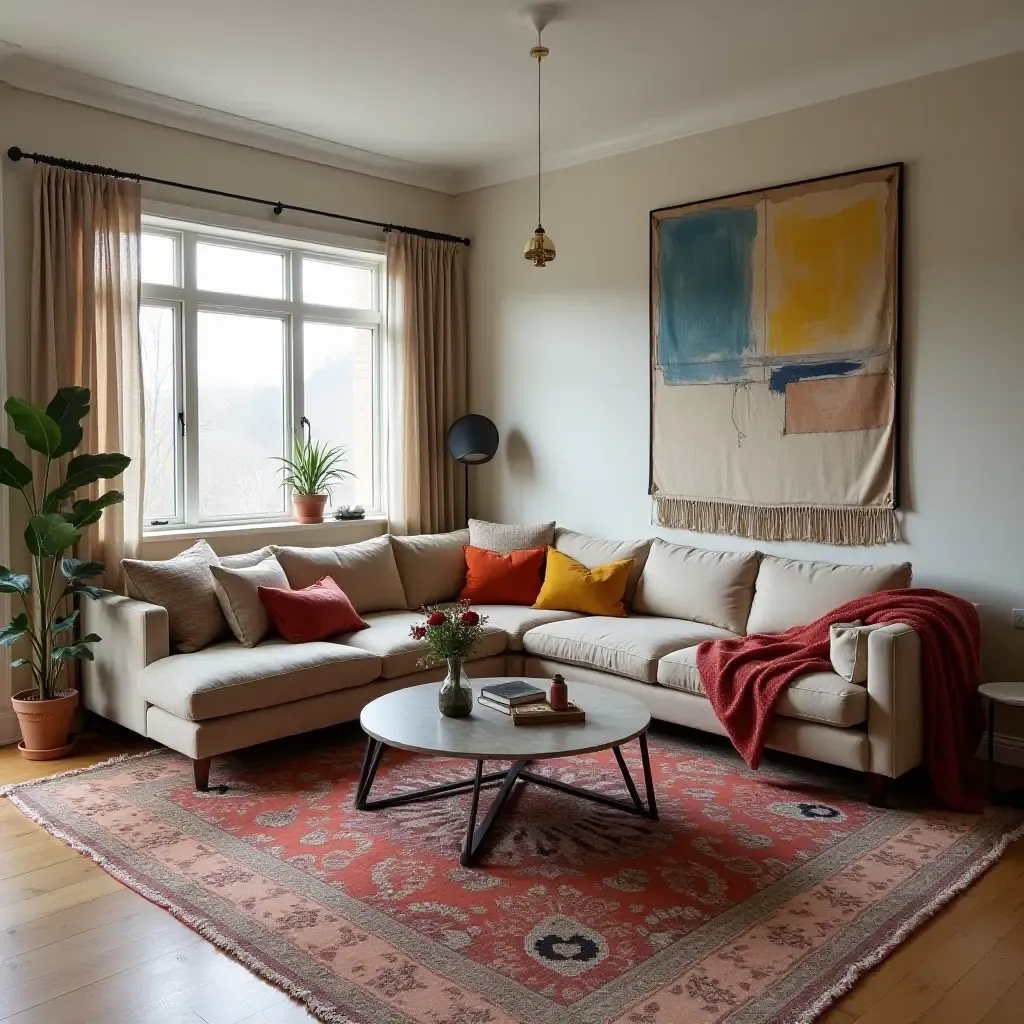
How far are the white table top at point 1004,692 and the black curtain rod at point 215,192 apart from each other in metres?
4.08

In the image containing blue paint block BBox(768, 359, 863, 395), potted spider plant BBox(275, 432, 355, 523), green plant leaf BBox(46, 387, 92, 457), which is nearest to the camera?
green plant leaf BBox(46, 387, 92, 457)

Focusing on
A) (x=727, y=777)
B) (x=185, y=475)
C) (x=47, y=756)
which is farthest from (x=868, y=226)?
(x=47, y=756)

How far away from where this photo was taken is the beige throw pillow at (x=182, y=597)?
4355 millimetres

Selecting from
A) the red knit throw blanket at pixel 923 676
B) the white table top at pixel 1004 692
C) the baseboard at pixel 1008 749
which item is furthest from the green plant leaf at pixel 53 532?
the baseboard at pixel 1008 749

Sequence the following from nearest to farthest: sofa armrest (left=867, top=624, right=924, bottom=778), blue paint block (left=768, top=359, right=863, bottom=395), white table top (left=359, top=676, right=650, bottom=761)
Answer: white table top (left=359, top=676, right=650, bottom=761) → sofa armrest (left=867, top=624, right=924, bottom=778) → blue paint block (left=768, top=359, right=863, bottom=395)

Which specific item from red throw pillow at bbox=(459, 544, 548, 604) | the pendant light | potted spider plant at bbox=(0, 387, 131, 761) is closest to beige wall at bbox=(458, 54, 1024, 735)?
red throw pillow at bbox=(459, 544, 548, 604)

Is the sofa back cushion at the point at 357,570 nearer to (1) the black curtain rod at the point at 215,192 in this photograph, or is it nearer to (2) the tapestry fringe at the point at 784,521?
(2) the tapestry fringe at the point at 784,521

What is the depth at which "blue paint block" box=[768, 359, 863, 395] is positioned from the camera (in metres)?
4.59

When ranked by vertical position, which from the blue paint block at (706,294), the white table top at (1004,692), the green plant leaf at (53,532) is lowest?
the white table top at (1004,692)

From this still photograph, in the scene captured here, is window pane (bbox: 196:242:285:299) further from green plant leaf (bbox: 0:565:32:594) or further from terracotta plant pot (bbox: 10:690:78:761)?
terracotta plant pot (bbox: 10:690:78:761)

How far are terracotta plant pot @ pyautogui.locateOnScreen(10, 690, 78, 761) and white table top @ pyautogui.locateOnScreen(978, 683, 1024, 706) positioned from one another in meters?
3.84

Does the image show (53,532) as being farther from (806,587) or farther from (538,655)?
(806,587)

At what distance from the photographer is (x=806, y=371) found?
4727 millimetres

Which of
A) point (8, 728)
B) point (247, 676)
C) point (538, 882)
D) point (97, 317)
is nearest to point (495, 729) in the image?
point (538, 882)
